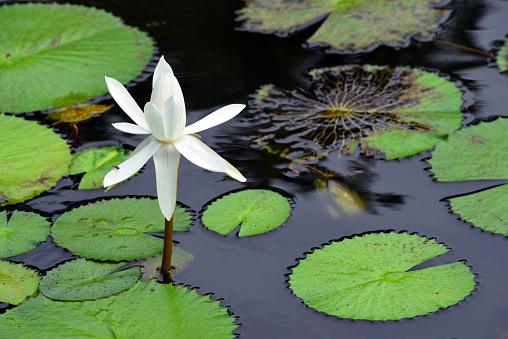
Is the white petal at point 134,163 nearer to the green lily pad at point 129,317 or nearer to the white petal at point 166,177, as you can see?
the white petal at point 166,177

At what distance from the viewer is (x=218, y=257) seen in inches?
77.2

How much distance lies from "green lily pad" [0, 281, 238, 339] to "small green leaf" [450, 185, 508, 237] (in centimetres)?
103

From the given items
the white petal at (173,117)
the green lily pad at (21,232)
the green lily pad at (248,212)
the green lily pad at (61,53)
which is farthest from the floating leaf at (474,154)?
the green lily pad at (61,53)

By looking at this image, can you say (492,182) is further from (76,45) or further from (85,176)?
(76,45)

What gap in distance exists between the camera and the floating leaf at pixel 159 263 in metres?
1.88

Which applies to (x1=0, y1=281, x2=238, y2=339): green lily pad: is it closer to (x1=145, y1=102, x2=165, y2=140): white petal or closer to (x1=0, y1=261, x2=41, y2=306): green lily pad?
(x1=0, y1=261, x2=41, y2=306): green lily pad

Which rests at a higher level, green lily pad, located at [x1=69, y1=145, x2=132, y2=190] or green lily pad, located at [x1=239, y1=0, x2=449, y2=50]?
green lily pad, located at [x1=239, y1=0, x2=449, y2=50]

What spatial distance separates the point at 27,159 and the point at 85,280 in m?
0.88

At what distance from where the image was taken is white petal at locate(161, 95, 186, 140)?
147 cm

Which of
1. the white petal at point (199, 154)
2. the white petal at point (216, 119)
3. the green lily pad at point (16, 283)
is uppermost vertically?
the white petal at point (216, 119)

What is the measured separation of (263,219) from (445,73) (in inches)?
60.0

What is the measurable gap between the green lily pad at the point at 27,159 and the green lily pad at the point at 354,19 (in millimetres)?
1575

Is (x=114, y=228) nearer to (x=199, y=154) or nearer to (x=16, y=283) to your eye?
(x=16, y=283)

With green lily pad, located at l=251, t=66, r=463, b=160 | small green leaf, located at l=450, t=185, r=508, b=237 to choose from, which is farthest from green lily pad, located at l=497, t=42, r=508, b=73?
small green leaf, located at l=450, t=185, r=508, b=237
